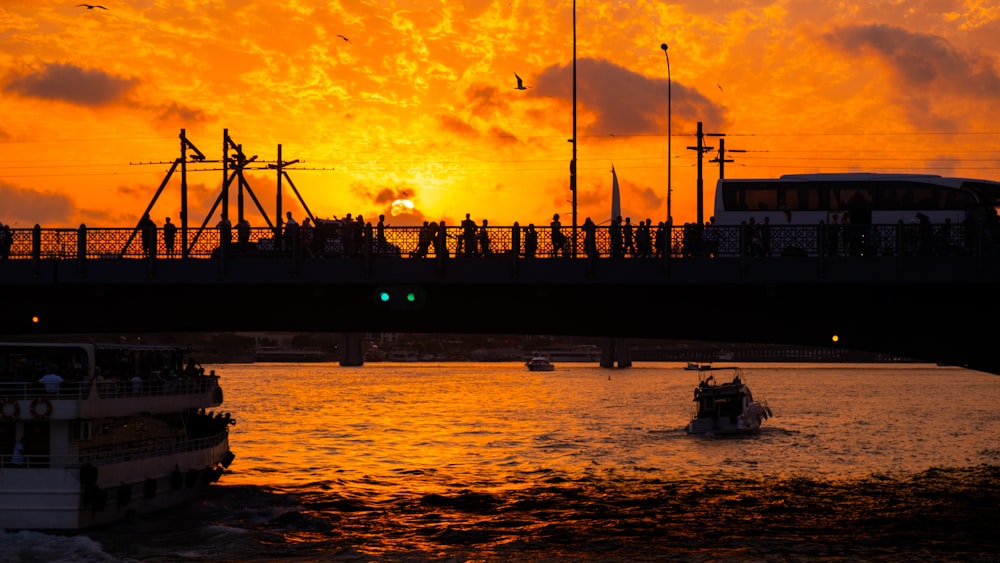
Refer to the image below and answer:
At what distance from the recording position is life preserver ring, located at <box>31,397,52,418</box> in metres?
40.6

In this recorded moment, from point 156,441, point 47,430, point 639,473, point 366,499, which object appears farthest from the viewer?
point 639,473

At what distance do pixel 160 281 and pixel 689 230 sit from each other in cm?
1802

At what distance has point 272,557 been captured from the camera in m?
41.7

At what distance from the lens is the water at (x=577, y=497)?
42.8m

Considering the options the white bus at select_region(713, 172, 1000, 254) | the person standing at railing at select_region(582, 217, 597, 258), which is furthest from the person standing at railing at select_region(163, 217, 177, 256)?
the white bus at select_region(713, 172, 1000, 254)

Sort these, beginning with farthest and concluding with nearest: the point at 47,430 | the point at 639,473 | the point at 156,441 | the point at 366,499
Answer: the point at 639,473 → the point at 366,499 → the point at 156,441 → the point at 47,430

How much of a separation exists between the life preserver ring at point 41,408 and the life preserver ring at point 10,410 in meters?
0.50

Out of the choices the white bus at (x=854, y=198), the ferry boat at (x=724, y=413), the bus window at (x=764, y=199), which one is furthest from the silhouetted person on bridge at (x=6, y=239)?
the ferry boat at (x=724, y=413)

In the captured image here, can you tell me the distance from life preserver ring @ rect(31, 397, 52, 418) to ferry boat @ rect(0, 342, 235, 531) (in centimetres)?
3

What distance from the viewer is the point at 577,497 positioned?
5812cm

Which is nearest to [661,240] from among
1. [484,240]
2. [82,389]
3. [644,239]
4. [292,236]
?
[644,239]

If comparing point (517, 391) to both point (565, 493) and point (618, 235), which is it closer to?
point (565, 493)

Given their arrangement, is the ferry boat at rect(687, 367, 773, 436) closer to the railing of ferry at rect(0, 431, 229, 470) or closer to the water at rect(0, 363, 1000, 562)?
the water at rect(0, 363, 1000, 562)

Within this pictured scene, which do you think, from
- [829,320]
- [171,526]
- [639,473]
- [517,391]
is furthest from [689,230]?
[517,391]
